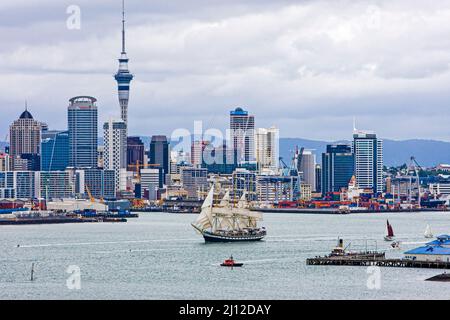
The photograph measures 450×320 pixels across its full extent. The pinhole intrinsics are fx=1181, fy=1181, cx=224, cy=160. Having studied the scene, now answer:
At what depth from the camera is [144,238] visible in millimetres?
65062

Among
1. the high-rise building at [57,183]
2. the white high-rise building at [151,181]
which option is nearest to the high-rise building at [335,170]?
the white high-rise building at [151,181]

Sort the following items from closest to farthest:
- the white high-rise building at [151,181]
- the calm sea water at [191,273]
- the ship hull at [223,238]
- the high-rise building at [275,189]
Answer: the calm sea water at [191,273] → the ship hull at [223,238] → the high-rise building at [275,189] → the white high-rise building at [151,181]

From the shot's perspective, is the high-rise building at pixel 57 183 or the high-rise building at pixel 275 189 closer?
the high-rise building at pixel 275 189

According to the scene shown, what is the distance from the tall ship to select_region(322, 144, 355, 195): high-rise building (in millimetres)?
130333

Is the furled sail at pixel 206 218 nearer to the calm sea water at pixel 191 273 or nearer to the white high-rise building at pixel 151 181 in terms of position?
the calm sea water at pixel 191 273

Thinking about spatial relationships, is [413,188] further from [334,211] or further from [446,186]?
[334,211]

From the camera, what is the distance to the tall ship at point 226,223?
201ft

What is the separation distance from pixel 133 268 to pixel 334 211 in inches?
3860

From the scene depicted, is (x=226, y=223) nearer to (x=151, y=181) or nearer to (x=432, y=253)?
(x=432, y=253)

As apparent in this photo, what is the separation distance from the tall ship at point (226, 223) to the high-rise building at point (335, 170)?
428 feet

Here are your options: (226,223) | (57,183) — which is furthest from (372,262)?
(57,183)

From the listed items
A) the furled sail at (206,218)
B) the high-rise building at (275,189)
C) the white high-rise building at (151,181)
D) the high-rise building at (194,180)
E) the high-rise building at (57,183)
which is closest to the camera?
the furled sail at (206,218)

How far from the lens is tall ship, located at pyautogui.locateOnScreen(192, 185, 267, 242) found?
6122 cm
